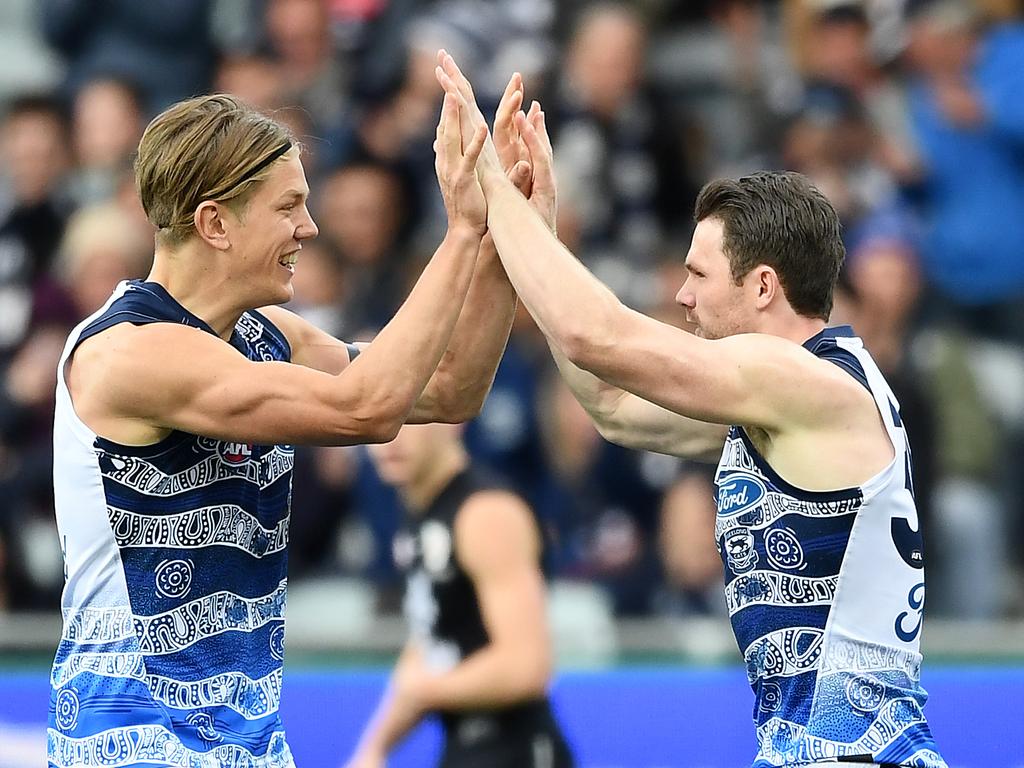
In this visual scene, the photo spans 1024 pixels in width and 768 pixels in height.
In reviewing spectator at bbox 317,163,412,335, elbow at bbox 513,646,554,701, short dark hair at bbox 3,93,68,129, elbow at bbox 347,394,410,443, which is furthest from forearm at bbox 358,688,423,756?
short dark hair at bbox 3,93,68,129

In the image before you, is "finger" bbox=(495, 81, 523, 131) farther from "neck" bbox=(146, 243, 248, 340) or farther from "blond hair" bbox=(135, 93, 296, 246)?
"neck" bbox=(146, 243, 248, 340)

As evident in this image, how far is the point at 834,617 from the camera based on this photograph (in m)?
3.75

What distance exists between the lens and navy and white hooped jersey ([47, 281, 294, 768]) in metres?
3.69

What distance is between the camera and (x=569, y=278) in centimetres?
389

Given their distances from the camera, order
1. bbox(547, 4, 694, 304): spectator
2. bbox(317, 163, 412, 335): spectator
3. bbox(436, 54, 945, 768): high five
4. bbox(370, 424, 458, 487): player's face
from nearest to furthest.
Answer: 1. bbox(436, 54, 945, 768): high five
2. bbox(370, 424, 458, 487): player's face
3. bbox(317, 163, 412, 335): spectator
4. bbox(547, 4, 694, 304): spectator

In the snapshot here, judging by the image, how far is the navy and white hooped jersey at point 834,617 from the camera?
372 centimetres

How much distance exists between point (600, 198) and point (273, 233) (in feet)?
15.4

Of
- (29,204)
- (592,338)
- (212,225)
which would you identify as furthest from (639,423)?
(29,204)

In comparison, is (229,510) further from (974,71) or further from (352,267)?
(974,71)

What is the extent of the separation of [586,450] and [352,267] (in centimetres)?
145

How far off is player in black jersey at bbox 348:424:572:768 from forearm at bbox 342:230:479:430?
1.94 m

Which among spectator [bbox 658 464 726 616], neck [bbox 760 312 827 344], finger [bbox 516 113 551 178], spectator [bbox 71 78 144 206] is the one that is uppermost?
spectator [bbox 71 78 144 206]

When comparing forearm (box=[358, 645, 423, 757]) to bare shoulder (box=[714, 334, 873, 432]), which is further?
forearm (box=[358, 645, 423, 757])

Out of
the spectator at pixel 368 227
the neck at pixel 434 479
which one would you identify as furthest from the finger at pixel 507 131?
the spectator at pixel 368 227
